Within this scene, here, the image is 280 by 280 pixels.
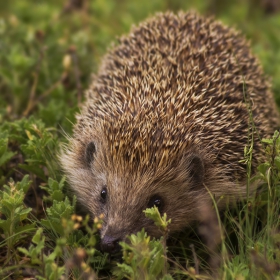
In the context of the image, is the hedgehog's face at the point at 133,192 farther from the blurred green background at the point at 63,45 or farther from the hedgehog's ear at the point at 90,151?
the blurred green background at the point at 63,45

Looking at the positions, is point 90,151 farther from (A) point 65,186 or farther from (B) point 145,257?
(B) point 145,257

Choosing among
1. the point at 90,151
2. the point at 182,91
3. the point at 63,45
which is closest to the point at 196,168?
the point at 182,91

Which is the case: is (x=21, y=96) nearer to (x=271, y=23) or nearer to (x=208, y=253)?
(x=208, y=253)

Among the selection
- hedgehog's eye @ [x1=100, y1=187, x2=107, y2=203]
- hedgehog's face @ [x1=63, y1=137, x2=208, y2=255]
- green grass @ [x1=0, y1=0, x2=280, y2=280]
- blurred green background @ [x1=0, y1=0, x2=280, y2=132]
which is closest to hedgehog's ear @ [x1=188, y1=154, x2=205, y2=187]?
hedgehog's face @ [x1=63, y1=137, x2=208, y2=255]

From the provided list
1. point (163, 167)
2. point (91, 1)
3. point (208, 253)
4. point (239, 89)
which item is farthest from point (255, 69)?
point (91, 1)

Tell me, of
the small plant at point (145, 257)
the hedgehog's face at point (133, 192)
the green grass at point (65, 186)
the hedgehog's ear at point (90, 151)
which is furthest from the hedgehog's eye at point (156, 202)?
the hedgehog's ear at point (90, 151)

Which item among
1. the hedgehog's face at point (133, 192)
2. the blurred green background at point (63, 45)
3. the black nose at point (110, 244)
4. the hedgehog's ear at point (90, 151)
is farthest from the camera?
the blurred green background at point (63, 45)
